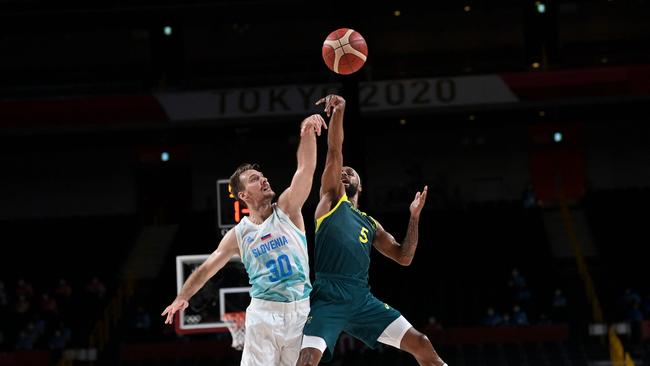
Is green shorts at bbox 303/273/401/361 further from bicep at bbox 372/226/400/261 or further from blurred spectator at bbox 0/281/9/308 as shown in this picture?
blurred spectator at bbox 0/281/9/308

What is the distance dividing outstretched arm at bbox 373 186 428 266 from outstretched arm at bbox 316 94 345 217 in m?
0.65

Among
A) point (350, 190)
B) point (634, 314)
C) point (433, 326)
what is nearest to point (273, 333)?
point (350, 190)

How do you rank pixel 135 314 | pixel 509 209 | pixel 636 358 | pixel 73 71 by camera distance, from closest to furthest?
pixel 636 358 → pixel 135 314 → pixel 509 209 → pixel 73 71

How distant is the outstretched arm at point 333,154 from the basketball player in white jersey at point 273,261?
0.23 metres

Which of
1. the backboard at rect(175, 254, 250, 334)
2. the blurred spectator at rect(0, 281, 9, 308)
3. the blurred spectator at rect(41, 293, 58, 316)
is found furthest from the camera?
the blurred spectator at rect(0, 281, 9, 308)

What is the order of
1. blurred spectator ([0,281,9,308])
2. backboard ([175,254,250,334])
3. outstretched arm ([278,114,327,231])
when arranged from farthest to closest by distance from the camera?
blurred spectator ([0,281,9,308])
backboard ([175,254,250,334])
outstretched arm ([278,114,327,231])

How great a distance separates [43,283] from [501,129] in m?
16.2

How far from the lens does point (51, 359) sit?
2345 cm

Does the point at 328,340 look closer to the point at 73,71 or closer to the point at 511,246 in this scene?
the point at 511,246

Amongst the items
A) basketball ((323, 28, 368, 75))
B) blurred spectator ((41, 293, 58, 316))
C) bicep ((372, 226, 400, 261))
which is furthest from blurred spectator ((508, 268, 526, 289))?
bicep ((372, 226, 400, 261))

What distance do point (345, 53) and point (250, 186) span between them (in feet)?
7.18

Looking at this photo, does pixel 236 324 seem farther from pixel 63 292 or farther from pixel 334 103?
pixel 63 292

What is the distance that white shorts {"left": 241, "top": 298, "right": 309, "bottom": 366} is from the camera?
805 centimetres

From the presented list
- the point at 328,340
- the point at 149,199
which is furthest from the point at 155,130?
the point at 328,340
